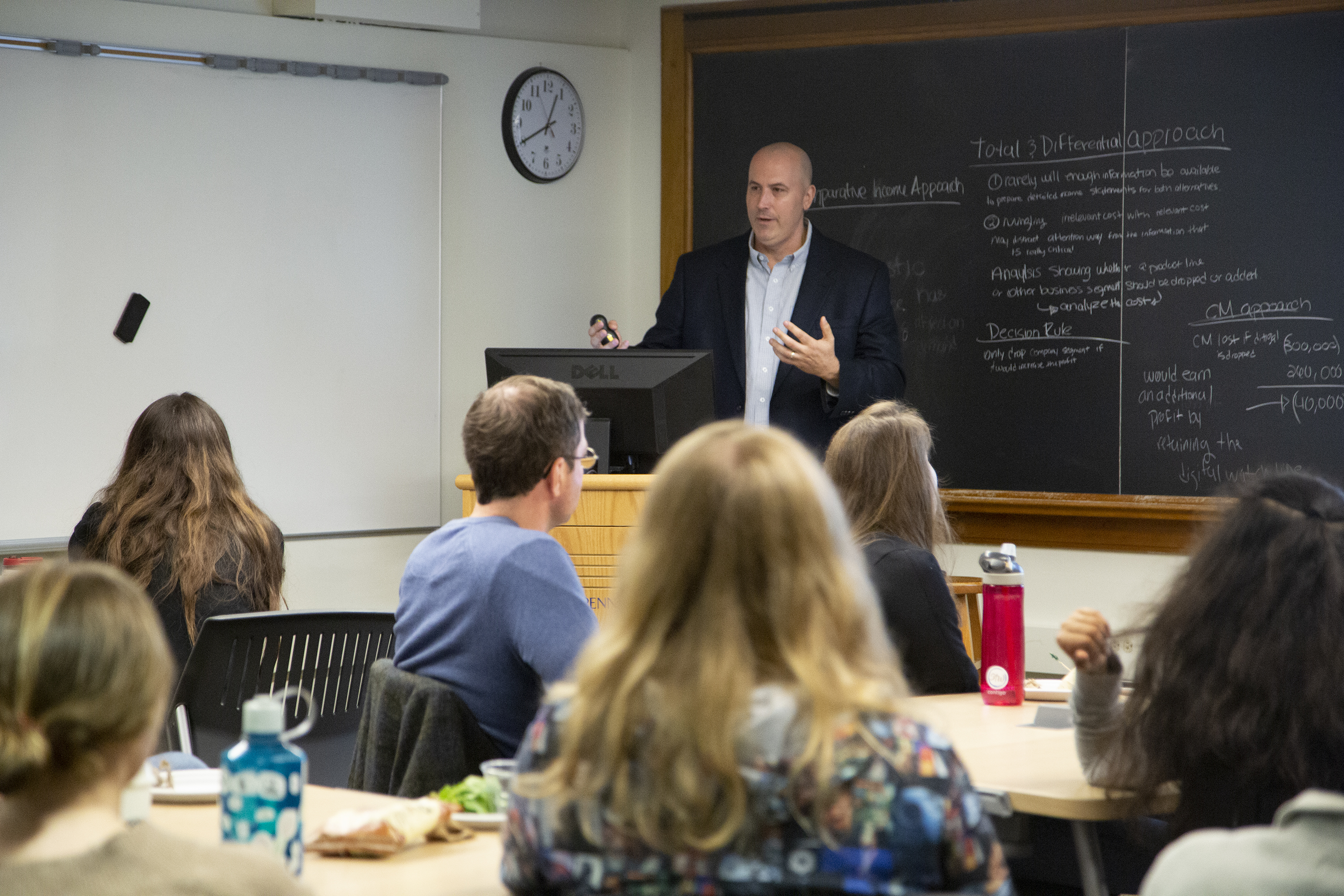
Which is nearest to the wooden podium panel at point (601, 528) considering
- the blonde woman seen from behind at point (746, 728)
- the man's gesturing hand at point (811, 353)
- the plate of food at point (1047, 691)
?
the man's gesturing hand at point (811, 353)

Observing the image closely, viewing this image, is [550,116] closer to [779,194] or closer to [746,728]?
[779,194]

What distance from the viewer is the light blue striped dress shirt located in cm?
477

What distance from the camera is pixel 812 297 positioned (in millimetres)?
4723

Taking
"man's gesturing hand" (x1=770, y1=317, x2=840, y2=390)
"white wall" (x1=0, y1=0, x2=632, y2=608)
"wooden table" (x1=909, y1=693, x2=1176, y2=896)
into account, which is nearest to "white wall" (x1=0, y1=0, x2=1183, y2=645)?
"white wall" (x1=0, y1=0, x2=632, y2=608)

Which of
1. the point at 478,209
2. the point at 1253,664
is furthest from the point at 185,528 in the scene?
the point at 478,209

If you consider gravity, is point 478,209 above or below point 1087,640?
above

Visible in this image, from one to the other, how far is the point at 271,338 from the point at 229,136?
653mm

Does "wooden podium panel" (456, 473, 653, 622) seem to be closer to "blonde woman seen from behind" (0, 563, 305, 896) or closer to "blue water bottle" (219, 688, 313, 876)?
"blue water bottle" (219, 688, 313, 876)

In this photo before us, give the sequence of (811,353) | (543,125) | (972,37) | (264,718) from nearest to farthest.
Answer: (264,718) < (811,353) < (972,37) < (543,125)

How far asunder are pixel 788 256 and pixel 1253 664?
3.23 m

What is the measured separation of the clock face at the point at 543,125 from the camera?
5.31 metres

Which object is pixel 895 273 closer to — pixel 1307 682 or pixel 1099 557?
pixel 1099 557

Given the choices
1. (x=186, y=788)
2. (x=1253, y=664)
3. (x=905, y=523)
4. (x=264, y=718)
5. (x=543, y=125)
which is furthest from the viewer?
(x=543, y=125)

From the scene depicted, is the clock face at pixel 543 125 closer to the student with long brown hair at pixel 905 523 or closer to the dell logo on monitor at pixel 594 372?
the dell logo on monitor at pixel 594 372
